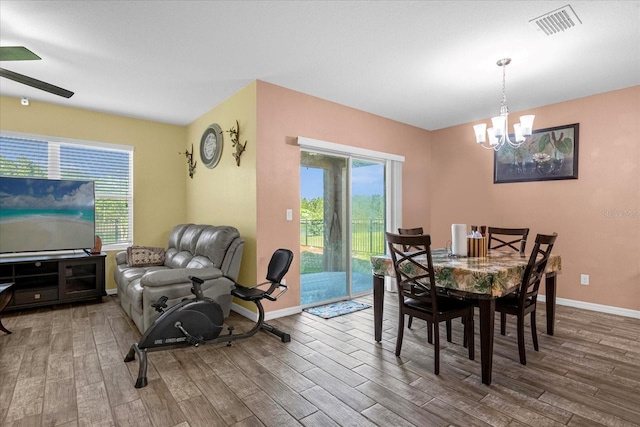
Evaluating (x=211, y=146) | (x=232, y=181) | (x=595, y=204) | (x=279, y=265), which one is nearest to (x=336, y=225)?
(x=232, y=181)

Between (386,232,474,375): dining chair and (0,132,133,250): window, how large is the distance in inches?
167

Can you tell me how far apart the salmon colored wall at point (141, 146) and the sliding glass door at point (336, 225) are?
2490 mm

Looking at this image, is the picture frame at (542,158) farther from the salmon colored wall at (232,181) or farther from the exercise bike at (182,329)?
the exercise bike at (182,329)

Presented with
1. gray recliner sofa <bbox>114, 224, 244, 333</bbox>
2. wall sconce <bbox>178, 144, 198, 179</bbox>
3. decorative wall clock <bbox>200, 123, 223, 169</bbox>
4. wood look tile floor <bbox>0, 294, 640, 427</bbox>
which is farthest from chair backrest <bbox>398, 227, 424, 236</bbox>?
wall sconce <bbox>178, 144, 198, 179</bbox>

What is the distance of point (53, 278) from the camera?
411 cm

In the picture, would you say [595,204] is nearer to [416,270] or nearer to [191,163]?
[416,270]


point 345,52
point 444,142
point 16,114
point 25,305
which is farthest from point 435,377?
point 16,114

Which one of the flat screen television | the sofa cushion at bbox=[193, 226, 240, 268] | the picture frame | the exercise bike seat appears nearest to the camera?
the exercise bike seat

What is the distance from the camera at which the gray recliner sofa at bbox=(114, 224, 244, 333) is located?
2.99 meters

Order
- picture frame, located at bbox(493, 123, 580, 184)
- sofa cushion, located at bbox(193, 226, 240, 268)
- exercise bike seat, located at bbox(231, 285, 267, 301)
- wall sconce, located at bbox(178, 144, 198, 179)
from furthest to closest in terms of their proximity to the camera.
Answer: wall sconce, located at bbox(178, 144, 198, 179)
picture frame, located at bbox(493, 123, 580, 184)
sofa cushion, located at bbox(193, 226, 240, 268)
exercise bike seat, located at bbox(231, 285, 267, 301)

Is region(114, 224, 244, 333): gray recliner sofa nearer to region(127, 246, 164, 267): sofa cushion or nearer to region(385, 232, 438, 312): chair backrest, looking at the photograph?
region(127, 246, 164, 267): sofa cushion

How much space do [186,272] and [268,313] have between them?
1.02m

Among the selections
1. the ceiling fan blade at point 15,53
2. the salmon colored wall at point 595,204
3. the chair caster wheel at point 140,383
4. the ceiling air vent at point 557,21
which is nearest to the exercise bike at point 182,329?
the chair caster wheel at point 140,383

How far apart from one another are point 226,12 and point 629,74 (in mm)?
4002
